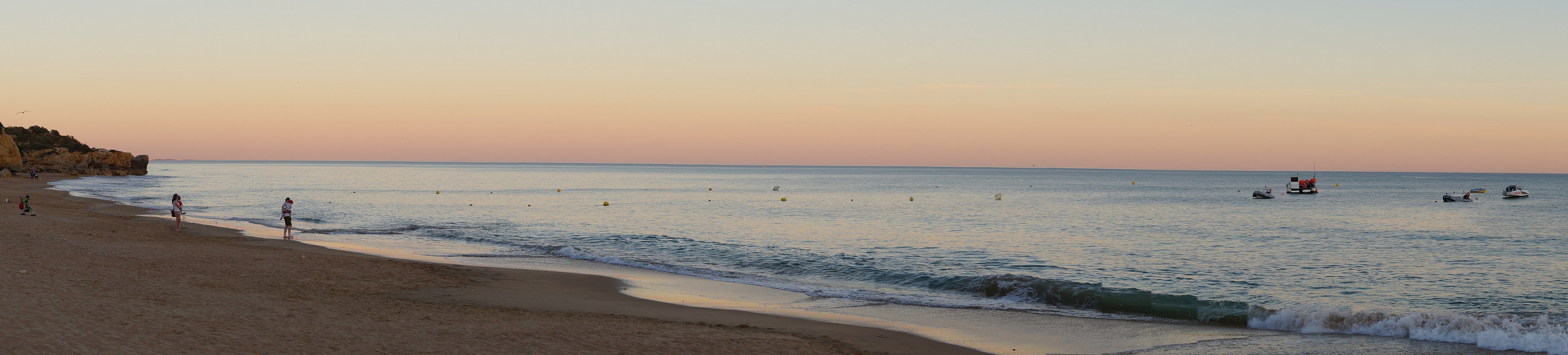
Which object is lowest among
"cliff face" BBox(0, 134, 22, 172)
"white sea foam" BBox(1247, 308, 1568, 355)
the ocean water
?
the ocean water

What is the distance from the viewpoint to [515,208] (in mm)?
62594

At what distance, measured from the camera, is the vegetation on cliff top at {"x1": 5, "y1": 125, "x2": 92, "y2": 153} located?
137 meters

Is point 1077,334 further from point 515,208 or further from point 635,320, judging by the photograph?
point 515,208

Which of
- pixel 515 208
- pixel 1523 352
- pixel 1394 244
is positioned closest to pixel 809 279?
pixel 1523 352

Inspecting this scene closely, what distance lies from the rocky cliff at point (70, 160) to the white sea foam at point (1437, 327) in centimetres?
12822

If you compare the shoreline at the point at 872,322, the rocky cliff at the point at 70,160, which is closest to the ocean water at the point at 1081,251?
the shoreline at the point at 872,322

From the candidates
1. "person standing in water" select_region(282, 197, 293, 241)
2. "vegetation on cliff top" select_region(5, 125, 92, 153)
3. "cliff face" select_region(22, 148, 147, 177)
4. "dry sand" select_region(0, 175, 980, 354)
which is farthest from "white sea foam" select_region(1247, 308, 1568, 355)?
"vegetation on cliff top" select_region(5, 125, 92, 153)

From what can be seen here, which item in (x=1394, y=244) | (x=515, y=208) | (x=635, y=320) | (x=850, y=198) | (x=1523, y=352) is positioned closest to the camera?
(x=1523, y=352)

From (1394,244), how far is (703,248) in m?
27.3

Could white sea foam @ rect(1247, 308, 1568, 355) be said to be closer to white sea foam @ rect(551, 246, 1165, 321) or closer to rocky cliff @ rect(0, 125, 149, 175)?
white sea foam @ rect(551, 246, 1165, 321)

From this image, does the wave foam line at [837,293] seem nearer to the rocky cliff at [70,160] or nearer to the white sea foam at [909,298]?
the white sea foam at [909,298]

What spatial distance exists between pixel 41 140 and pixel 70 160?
28.3 meters

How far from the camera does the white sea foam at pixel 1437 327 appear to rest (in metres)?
13.7

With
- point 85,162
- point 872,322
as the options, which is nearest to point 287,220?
point 872,322
